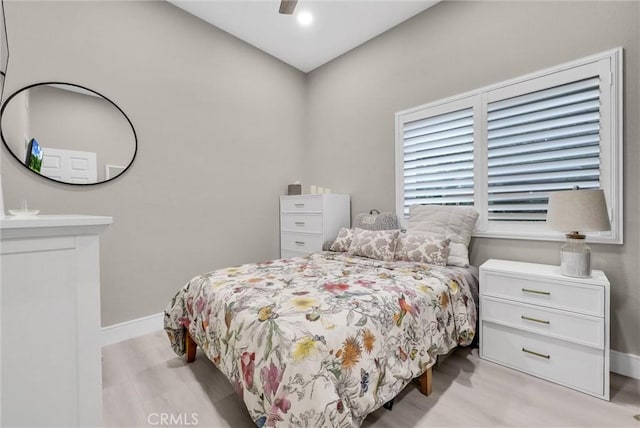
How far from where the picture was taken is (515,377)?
1.78 m

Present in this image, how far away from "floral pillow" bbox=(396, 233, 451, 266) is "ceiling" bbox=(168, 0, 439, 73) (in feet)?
7.40

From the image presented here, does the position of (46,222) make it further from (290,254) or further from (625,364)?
(625,364)

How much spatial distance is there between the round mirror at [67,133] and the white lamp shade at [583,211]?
127 inches

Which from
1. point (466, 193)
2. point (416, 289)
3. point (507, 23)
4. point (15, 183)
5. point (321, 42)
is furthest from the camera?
point (321, 42)

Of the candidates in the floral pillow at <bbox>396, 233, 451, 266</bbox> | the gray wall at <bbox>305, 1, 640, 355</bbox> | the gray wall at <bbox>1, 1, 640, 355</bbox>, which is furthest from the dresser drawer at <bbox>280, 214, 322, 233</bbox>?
the floral pillow at <bbox>396, 233, 451, 266</bbox>

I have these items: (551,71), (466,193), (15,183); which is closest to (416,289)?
(466,193)

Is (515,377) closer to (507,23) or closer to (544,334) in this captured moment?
(544,334)

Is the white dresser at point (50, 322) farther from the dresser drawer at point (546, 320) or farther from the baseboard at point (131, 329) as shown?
the dresser drawer at point (546, 320)

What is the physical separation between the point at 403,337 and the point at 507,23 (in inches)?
101

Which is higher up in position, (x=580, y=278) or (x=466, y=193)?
(x=466, y=193)

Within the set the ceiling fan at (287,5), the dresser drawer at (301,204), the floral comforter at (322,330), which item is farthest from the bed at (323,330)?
the ceiling fan at (287,5)

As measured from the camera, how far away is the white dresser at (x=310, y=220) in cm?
315

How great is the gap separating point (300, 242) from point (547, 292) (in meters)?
2.33

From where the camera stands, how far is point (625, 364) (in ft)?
5.91
